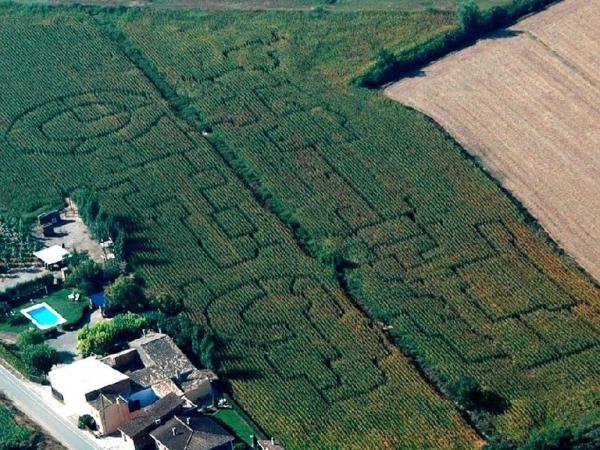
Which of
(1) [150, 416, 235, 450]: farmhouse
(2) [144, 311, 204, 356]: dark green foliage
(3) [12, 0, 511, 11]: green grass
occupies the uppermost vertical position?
(3) [12, 0, 511, 11]: green grass

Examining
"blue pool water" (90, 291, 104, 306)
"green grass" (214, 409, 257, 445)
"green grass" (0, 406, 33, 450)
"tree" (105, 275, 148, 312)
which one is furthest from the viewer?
"blue pool water" (90, 291, 104, 306)

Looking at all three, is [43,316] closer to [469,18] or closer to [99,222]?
[99,222]

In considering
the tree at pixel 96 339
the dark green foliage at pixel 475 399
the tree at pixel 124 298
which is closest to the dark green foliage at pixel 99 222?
the tree at pixel 124 298

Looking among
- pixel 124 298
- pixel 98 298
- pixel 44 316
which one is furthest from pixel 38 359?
pixel 98 298

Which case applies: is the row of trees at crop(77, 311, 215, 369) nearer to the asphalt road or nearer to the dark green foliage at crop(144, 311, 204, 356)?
the dark green foliage at crop(144, 311, 204, 356)

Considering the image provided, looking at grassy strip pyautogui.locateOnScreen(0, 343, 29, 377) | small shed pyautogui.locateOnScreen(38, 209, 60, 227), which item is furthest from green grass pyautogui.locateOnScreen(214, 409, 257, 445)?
small shed pyautogui.locateOnScreen(38, 209, 60, 227)
